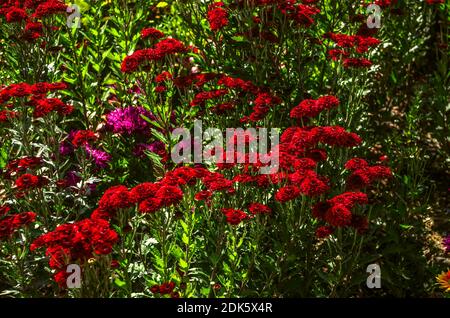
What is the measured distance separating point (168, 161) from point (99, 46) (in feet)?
3.53

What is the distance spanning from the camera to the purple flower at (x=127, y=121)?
14.2 ft

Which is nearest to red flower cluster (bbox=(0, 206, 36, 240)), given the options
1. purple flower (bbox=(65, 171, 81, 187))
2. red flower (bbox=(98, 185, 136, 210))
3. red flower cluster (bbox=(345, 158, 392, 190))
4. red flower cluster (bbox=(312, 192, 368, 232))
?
red flower (bbox=(98, 185, 136, 210))

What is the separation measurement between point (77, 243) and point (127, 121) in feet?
6.23

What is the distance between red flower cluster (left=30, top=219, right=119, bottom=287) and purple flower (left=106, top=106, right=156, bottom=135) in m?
1.79

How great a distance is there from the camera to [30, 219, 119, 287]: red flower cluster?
2.55 metres

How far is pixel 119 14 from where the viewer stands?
4496 millimetres

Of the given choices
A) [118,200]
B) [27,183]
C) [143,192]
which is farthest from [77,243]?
[27,183]

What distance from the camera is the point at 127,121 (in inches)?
172

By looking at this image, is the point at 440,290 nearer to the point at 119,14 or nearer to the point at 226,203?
the point at 226,203

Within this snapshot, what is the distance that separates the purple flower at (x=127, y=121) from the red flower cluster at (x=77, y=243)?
1786 millimetres

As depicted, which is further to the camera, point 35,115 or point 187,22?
point 187,22

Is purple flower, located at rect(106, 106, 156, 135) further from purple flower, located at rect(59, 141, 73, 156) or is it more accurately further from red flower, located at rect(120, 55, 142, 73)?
red flower, located at rect(120, 55, 142, 73)

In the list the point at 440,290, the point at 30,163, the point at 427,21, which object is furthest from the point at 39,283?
the point at 427,21

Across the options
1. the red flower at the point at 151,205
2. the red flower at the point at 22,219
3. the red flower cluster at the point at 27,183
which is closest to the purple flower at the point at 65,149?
the red flower cluster at the point at 27,183
